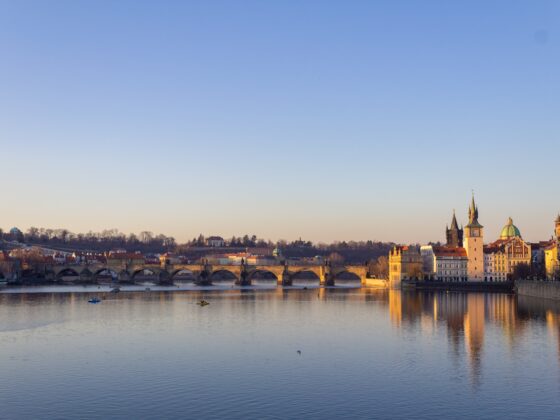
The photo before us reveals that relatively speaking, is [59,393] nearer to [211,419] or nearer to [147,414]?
[147,414]

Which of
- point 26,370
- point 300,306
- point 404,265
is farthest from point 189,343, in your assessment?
point 404,265

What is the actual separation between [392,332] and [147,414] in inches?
1057

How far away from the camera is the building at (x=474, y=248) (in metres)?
123

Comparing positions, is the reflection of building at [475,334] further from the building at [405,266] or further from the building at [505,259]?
the building at [505,259]

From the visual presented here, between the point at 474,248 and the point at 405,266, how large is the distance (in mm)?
13882

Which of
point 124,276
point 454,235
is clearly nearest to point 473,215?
point 454,235

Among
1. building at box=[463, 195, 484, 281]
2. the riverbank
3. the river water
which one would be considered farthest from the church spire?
the river water

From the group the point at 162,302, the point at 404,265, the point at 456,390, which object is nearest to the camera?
the point at 456,390

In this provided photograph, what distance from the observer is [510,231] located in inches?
5389

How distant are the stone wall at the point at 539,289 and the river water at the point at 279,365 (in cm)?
1871

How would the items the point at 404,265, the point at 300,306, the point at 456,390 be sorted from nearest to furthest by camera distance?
the point at 456,390
the point at 300,306
the point at 404,265

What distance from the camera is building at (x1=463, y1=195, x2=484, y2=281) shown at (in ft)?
402

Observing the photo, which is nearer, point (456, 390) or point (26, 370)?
point (456, 390)

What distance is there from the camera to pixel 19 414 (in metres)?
24.4
